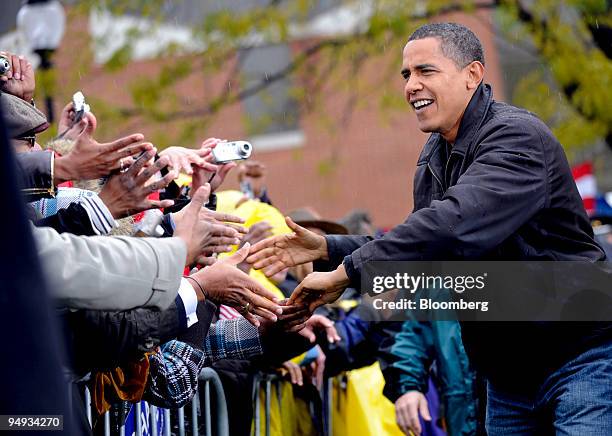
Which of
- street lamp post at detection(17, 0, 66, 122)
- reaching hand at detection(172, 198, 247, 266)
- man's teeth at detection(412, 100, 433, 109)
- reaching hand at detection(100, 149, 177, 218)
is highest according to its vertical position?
street lamp post at detection(17, 0, 66, 122)

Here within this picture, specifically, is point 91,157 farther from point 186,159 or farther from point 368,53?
point 368,53

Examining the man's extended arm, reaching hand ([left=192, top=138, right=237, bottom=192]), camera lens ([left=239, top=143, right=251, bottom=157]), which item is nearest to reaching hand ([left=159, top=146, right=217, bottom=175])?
reaching hand ([left=192, top=138, right=237, bottom=192])

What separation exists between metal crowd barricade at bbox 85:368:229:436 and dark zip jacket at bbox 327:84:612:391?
1141 mm

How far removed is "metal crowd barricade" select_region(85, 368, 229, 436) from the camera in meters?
4.40

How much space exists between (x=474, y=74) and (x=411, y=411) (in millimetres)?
2167

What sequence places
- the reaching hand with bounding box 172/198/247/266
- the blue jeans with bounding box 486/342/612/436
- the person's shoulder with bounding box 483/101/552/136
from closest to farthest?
the reaching hand with bounding box 172/198/247/266 → the blue jeans with bounding box 486/342/612/436 → the person's shoulder with bounding box 483/101/552/136

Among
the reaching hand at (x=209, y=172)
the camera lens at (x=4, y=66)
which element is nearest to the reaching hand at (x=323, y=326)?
the reaching hand at (x=209, y=172)

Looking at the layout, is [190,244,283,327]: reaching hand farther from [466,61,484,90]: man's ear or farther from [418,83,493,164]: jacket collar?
[466,61,484,90]: man's ear

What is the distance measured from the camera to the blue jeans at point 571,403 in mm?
3992

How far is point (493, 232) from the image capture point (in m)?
3.93

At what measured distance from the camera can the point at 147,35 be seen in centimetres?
1272

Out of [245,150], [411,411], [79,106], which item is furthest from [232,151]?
[411,411]

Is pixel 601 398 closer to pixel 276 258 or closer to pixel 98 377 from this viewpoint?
pixel 276 258

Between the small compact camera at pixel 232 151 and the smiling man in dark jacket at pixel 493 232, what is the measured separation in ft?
1.33
